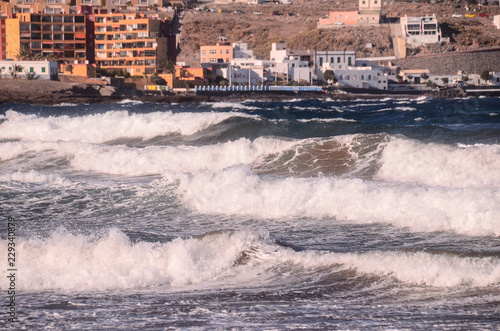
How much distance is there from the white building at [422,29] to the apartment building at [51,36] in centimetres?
4935

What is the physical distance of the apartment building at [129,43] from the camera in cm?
9038

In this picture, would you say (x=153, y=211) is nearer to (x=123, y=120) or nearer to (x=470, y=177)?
(x=470, y=177)

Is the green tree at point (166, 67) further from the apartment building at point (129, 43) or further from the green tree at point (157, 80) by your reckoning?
the green tree at point (157, 80)

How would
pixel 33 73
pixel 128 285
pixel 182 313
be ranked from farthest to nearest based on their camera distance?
1. pixel 33 73
2. pixel 128 285
3. pixel 182 313

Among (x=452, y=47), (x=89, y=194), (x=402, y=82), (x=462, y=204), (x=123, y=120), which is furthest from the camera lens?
(x=452, y=47)

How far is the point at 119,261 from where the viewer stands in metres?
9.21

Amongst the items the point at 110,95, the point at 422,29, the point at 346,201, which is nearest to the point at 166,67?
the point at 110,95

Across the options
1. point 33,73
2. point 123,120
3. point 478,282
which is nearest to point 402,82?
point 33,73

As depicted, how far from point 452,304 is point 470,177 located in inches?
325

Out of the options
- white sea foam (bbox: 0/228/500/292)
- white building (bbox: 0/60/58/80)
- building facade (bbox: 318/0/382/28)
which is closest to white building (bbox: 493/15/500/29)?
building facade (bbox: 318/0/382/28)

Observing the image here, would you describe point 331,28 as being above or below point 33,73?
above

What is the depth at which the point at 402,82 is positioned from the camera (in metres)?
91.4

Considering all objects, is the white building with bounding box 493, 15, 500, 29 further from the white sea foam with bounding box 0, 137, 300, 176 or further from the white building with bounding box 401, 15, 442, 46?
the white sea foam with bounding box 0, 137, 300, 176

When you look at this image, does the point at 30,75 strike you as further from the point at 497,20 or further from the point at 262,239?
the point at 497,20
